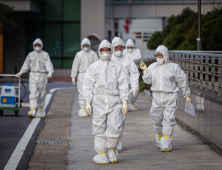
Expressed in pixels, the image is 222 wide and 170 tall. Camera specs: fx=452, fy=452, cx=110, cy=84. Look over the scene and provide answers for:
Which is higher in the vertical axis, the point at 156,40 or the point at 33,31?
the point at 33,31

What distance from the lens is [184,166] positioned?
638 cm

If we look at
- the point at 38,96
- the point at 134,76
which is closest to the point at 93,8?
the point at 38,96

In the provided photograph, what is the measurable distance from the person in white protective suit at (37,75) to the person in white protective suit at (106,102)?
4.93 m

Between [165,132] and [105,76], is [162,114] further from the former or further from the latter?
[105,76]

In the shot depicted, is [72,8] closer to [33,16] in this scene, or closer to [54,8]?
[54,8]

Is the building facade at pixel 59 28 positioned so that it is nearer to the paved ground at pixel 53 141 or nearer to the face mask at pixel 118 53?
Answer: the paved ground at pixel 53 141

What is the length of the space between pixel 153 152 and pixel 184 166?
1076 mm

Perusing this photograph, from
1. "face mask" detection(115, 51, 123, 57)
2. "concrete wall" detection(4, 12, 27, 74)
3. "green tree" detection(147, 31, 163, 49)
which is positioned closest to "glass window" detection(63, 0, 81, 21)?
"concrete wall" detection(4, 12, 27, 74)

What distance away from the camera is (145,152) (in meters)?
7.41

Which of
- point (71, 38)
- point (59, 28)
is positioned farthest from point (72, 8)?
point (71, 38)

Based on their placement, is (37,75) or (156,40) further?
(156,40)

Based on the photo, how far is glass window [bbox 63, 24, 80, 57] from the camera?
30625 mm

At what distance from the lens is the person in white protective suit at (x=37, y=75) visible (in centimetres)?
1145

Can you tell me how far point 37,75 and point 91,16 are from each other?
1909 centimetres
